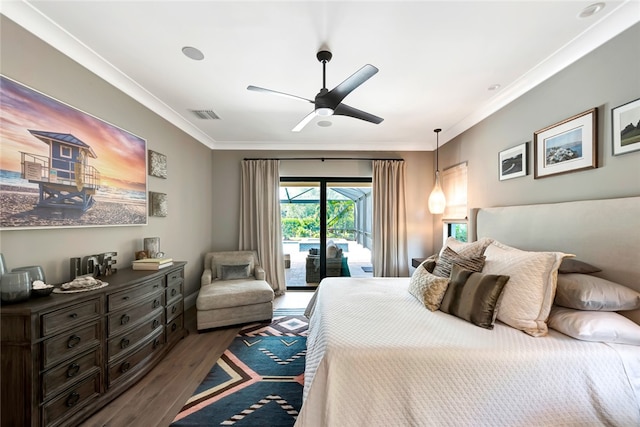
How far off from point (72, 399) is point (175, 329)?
117 centimetres

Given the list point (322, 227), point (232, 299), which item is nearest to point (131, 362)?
point (232, 299)

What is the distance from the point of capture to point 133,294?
210 cm

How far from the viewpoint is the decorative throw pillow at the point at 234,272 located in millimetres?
3738

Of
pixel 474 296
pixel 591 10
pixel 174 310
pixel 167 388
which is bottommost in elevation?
pixel 167 388

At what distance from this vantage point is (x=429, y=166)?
4539 millimetres

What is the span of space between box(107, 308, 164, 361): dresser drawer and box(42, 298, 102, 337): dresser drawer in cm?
31

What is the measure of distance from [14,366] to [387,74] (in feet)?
11.0

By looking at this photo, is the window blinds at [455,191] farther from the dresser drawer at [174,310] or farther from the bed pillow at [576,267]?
the dresser drawer at [174,310]

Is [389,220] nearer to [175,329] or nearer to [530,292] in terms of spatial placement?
[530,292]

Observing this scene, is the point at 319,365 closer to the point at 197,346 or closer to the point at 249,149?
the point at 197,346

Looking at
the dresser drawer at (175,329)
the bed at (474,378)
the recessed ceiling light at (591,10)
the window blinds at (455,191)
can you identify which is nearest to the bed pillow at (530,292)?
the bed at (474,378)

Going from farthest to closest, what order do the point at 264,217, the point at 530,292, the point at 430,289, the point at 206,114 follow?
the point at 264,217, the point at 206,114, the point at 430,289, the point at 530,292

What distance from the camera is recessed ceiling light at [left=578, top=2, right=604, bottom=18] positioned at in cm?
158

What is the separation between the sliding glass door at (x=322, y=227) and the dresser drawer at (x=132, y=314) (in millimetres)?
2538
